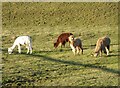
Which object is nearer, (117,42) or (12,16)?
(117,42)

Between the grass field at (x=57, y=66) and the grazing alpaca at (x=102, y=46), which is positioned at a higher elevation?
the grazing alpaca at (x=102, y=46)

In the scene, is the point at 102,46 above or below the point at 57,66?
above

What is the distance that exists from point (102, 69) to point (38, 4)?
32.6 m

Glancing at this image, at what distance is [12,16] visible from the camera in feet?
144

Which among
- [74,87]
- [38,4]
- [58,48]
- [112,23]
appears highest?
[38,4]

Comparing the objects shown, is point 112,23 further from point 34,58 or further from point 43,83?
point 43,83

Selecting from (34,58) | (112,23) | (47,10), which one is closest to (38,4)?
(47,10)

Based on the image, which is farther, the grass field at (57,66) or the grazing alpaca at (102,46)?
the grazing alpaca at (102,46)

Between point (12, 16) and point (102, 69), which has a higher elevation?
point (12, 16)

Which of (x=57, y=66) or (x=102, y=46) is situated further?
(x=102, y=46)

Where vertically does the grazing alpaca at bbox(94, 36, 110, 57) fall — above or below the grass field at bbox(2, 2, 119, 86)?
above

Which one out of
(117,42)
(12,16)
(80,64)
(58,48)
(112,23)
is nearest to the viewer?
(80,64)

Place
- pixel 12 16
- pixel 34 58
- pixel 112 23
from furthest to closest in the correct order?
pixel 12 16 < pixel 112 23 < pixel 34 58

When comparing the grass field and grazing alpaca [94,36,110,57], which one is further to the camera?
grazing alpaca [94,36,110,57]
